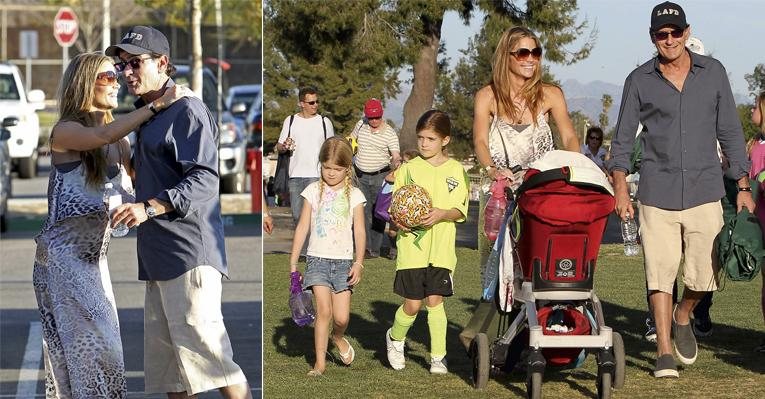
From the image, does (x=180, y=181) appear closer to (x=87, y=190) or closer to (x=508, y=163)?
(x=87, y=190)

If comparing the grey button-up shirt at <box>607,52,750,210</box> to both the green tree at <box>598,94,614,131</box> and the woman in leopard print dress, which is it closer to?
the green tree at <box>598,94,614,131</box>

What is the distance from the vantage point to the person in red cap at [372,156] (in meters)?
7.51

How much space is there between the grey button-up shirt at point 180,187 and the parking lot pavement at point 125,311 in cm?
314

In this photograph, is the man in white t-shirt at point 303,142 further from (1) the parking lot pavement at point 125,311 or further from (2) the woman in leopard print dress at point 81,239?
(1) the parking lot pavement at point 125,311

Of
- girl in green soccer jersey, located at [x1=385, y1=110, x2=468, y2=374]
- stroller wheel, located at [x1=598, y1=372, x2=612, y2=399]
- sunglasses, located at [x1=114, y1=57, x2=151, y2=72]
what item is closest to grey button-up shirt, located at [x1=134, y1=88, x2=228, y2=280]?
sunglasses, located at [x1=114, y1=57, x2=151, y2=72]

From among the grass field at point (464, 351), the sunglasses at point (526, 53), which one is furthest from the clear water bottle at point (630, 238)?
the sunglasses at point (526, 53)

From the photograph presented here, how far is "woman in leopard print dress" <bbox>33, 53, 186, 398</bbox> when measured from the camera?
638 cm

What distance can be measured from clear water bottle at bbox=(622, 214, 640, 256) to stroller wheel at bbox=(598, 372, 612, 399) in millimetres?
907

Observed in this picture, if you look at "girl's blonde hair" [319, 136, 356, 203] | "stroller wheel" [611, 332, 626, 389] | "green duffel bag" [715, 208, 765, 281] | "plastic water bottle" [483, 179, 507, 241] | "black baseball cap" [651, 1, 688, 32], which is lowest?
"stroller wheel" [611, 332, 626, 389]

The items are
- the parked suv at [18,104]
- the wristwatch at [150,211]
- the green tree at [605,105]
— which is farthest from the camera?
the parked suv at [18,104]

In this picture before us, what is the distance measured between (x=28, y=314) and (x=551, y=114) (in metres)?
7.19

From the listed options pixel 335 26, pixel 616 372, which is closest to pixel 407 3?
pixel 335 26

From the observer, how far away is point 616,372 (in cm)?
695

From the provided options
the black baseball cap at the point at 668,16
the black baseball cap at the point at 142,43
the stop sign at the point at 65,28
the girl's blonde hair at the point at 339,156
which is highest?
the stop sign at the point at 65,28
